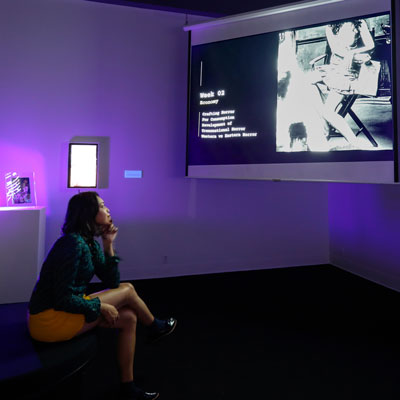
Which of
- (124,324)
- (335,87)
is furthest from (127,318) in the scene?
(335,87)

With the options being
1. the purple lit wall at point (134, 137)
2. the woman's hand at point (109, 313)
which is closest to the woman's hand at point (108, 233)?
the woman's hand at point (109, 313)

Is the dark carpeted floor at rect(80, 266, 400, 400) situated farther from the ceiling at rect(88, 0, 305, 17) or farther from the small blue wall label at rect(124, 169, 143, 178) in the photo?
the ceiling at rect(88, 0, 305, 17)

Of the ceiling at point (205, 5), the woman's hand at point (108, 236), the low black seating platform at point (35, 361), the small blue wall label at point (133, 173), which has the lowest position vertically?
the low black seating platform at point (35, 361)

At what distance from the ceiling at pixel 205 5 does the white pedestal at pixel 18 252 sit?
249 centimetres

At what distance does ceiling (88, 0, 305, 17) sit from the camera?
339 cm

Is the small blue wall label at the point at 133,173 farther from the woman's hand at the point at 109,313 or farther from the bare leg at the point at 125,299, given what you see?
the woman's hand at the point at 109,313

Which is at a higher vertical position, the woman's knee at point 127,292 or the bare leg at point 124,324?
the woman's knee at point 127,292

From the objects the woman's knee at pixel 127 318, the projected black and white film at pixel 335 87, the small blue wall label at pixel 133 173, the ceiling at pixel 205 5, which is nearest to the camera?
the woman's knee at pixel 127 318

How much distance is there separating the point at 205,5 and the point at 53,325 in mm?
3515

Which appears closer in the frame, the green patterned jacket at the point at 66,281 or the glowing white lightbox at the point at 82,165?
the green patterned jacket at the point at 66,281

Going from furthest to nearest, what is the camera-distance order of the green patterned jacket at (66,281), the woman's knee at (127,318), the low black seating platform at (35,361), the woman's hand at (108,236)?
the woman's hand at (108,236)
the woman's knee at (127,318)
the green patterned jacket at (66,281)
the low black seating platform at (35,361)

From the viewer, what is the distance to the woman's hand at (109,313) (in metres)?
1.47

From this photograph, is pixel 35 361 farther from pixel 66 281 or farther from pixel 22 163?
pixel 22 163

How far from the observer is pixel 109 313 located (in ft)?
4.83
